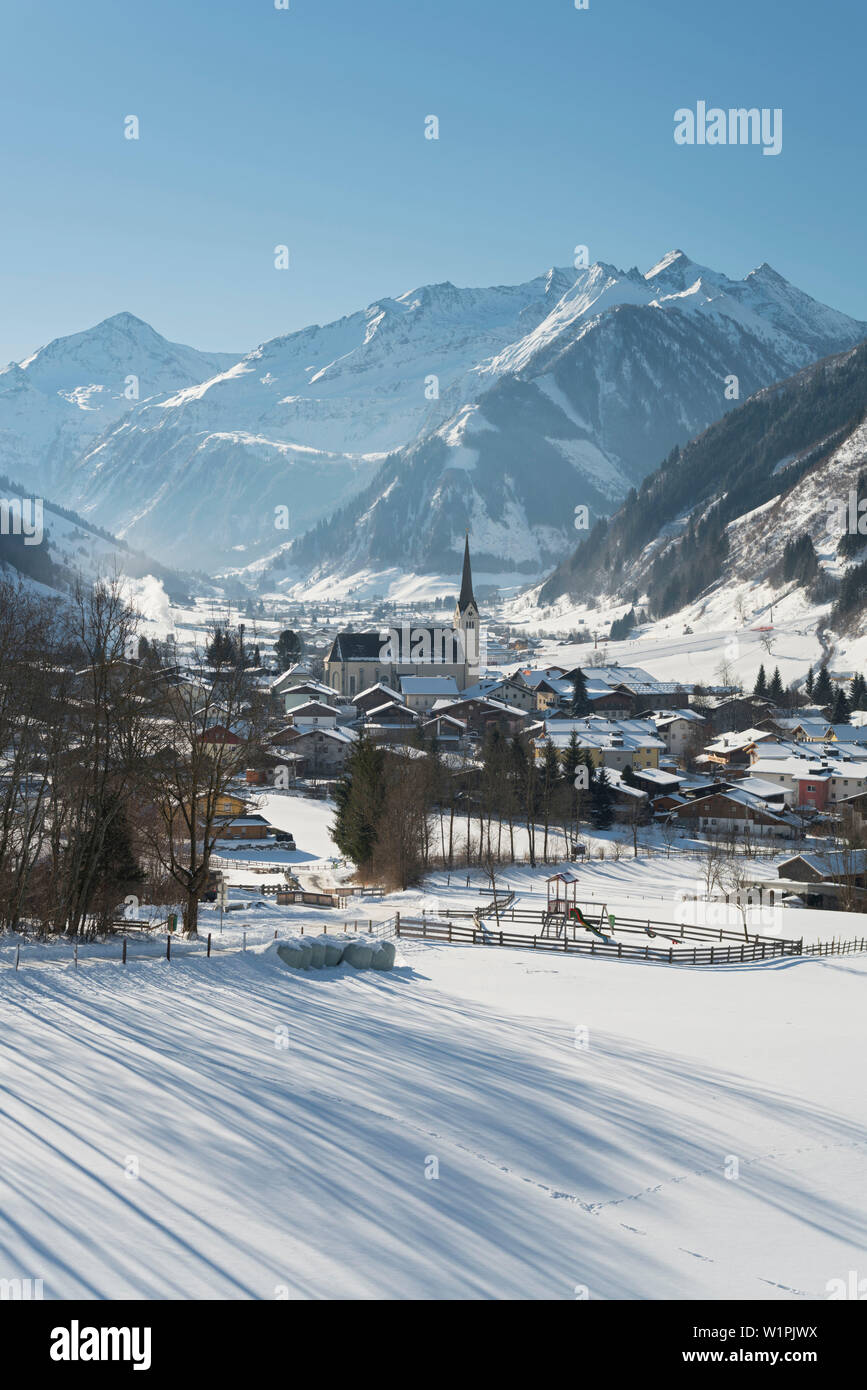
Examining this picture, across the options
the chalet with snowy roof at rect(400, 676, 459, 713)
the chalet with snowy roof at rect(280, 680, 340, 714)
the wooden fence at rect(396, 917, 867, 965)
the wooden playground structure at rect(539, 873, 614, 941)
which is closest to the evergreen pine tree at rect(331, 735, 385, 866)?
the wooden playground structure at rect(539, 873, 614, 941)

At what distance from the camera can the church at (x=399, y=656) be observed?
141 meters

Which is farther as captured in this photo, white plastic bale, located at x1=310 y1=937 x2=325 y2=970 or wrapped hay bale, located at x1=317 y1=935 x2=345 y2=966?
wrapped hay bale, located at x1=317 y1=935 x2=345 y2=966

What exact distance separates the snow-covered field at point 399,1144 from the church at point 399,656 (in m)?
116

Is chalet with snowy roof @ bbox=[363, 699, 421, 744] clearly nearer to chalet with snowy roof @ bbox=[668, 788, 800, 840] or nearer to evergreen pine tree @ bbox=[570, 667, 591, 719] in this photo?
evergreen pine tree @ bbox=[570, 667, 591, 719]

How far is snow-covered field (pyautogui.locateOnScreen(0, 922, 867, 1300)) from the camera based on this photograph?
11.7 metres

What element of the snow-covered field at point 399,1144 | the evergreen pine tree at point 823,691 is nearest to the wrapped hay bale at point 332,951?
the snow-covered field at point 399,1144

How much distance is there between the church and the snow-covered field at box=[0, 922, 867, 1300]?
11620cm

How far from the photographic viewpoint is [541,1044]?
70.2 ft

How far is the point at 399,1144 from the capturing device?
15055mm

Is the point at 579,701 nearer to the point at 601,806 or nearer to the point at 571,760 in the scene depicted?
the point at 571,760

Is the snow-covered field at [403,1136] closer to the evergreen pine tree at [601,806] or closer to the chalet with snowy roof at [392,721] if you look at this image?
the evergreen pine tree at [601,806]

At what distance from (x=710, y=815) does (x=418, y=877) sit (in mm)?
33226

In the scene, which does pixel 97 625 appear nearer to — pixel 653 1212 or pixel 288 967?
pixel 288 967
